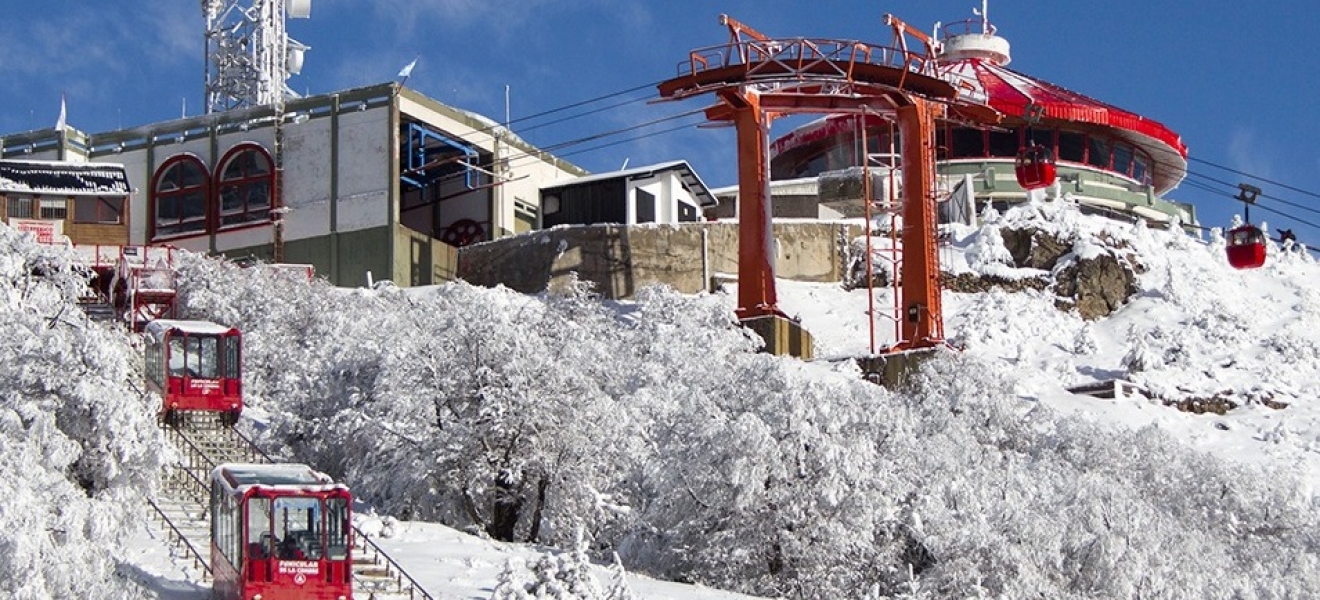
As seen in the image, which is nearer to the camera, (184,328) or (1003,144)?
(184,328)

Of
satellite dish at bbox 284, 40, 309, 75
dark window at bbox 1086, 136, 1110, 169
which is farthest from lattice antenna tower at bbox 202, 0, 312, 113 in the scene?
dark window at bbox 1086, 136, 1110, 169

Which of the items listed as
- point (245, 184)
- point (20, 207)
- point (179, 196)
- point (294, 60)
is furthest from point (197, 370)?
point (294, 60)

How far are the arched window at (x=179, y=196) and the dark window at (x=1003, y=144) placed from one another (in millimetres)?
28082

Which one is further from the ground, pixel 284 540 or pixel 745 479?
pixel 745 479

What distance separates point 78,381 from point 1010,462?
789 inches

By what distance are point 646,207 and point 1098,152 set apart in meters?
21.0

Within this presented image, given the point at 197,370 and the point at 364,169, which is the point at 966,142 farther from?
the point at 197,370

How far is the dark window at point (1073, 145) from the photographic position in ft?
282

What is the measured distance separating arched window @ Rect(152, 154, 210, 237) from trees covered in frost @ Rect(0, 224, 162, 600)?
35859 mm

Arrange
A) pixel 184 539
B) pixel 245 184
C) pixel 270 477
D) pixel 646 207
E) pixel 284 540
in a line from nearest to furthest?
pixel 284 540
pixel 270 477
pixel 184 539
pixel 646 207
pixel 245 184

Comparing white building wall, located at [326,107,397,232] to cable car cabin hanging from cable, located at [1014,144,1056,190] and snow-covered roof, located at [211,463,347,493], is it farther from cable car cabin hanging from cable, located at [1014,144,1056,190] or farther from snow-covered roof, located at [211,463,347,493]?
snow-covered roof, located at [211,463,347,493]

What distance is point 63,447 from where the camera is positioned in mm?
34188

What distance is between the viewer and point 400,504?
4409 cm

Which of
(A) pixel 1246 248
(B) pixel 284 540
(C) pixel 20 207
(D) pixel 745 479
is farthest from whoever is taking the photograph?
(C) pixel 20 207
